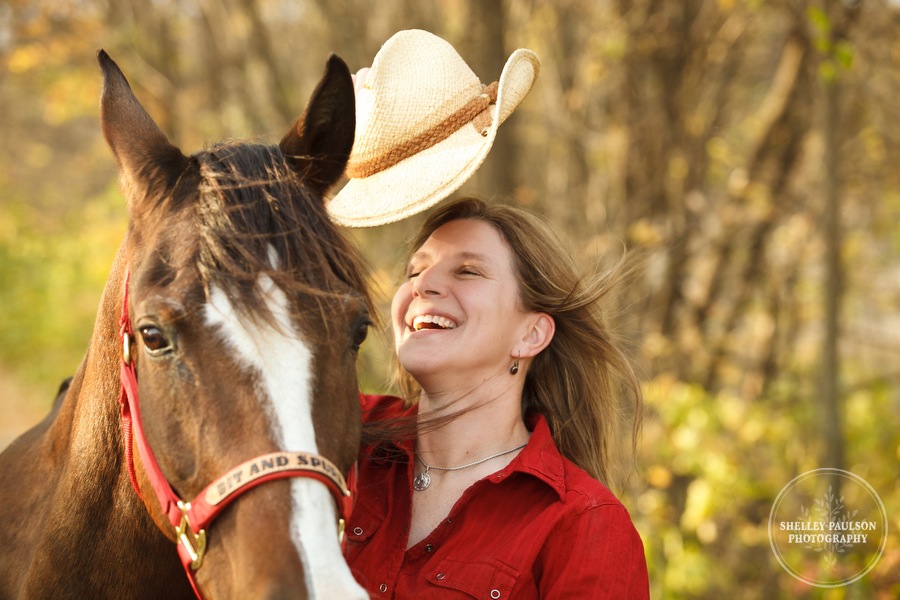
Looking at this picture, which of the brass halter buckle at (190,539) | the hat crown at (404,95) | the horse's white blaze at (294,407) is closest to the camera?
the horse's white blaze at (294,407)

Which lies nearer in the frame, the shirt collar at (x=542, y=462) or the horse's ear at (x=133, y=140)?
the horse's ear at (x=133, y=140)

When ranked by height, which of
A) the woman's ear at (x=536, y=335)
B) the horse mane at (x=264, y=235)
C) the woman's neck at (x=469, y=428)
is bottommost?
the woman's neck at (x=469, y=428)

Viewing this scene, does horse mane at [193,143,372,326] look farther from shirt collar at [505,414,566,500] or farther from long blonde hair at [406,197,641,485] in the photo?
long blonde hair at [406,197,641,485]

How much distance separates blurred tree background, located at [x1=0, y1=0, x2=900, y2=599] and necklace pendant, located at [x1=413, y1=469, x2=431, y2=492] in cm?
222

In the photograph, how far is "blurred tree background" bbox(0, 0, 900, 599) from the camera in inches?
223

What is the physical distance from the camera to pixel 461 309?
8.43ft

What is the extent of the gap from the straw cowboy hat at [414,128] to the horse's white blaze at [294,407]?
732mm

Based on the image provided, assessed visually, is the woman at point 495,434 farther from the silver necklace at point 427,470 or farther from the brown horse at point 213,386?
the brown horse at point 213,386

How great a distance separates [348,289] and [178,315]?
376 mm

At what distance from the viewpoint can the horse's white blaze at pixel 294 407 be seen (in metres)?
1.51

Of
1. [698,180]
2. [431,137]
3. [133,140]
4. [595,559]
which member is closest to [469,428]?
[595,559]

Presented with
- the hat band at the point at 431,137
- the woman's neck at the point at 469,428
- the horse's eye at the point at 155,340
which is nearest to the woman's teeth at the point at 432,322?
the woman's neck at the point at 469,428

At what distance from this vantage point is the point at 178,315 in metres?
1.69

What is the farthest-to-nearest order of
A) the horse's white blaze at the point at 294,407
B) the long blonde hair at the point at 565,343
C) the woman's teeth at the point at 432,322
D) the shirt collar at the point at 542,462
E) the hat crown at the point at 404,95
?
the long blonde hair at the point at 565,343 → the woman's teeth at the point at 432,322 → the hat crown at the point at 404,95 → the shirt collar at the point at 542,462 → the horse's white blaze at the point at 294,407
